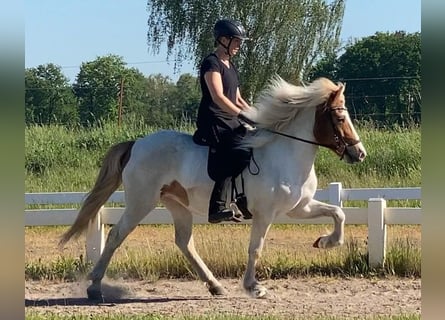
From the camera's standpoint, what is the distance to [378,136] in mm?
16078

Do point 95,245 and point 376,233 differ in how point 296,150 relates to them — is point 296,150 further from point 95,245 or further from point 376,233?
point 95,245

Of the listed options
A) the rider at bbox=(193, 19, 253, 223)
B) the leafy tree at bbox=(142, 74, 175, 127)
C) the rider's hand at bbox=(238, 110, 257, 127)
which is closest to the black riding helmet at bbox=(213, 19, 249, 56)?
the rider at bbox=(193, 19, 253, 223)

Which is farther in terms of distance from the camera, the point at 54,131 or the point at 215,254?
the point at 54,131

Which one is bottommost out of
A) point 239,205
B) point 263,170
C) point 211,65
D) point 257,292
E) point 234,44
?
point 257,292

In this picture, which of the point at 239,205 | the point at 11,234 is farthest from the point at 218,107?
the point at 11,234

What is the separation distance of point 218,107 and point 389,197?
10.8ft

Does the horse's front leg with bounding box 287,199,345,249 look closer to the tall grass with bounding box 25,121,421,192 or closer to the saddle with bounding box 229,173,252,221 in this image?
the saddle with bounding box 229,173,252,221

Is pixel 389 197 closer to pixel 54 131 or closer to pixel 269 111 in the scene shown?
pixel 269 111

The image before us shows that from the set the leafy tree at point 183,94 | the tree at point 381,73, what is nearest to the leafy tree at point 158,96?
the leafy tree at point 183,94

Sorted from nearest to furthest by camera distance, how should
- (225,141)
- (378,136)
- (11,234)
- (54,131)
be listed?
(11,234)
(225,141)
(378,136)
(54,131)

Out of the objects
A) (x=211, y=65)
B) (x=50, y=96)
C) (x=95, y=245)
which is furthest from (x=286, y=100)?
(x=50, y=96)

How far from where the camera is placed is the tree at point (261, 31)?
3284 cm

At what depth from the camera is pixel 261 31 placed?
33.1m

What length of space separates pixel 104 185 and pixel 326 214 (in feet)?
7.40
